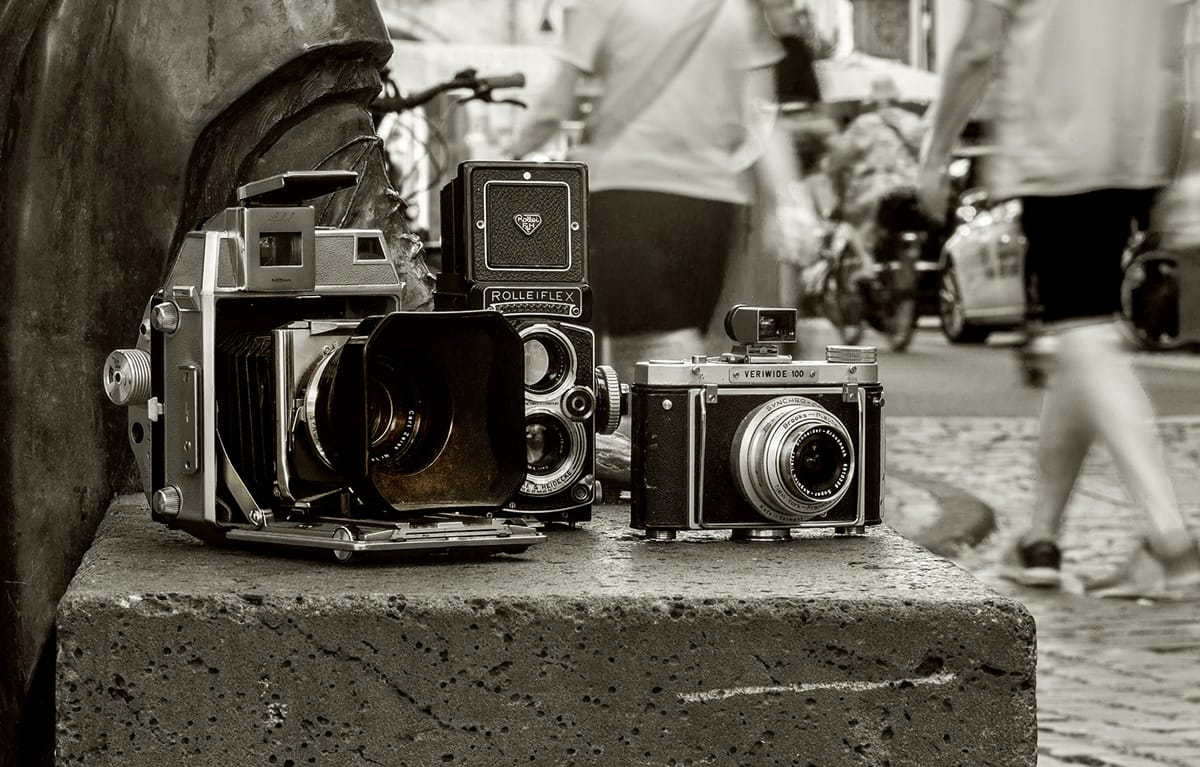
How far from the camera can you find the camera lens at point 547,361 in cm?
231

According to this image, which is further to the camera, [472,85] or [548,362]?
[472,85]

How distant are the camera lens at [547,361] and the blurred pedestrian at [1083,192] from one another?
2947mm

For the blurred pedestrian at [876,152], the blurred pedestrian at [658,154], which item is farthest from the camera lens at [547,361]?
the blurred pedestrian at [876,152]

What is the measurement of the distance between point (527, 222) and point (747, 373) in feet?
0.99

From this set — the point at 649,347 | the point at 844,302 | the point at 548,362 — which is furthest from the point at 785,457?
the point at 844,302

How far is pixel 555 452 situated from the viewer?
2346 millimetres

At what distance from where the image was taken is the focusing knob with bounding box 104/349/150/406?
2.22 m

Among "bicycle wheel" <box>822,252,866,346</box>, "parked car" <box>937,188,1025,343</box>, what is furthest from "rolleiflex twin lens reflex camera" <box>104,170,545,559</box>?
"bicycle wheel" <box>822,252,866,346</box>

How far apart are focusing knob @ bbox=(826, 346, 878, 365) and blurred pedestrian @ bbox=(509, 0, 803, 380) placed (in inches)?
97.0

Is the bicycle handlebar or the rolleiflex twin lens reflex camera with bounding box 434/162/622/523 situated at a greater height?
the bicycle handlebar

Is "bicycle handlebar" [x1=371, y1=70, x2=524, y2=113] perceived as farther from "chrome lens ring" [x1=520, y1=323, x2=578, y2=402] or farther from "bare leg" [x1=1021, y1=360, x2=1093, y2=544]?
"chrome lens ring" [x1=520, y1=323, x2=578, y2=402]

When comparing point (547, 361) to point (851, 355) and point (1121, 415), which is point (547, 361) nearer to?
point (851, 355)

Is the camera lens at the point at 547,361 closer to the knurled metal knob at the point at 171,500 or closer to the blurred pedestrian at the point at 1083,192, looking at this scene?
the knurled metal knob at the point at 171,500

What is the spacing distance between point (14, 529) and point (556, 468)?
0.64 m
